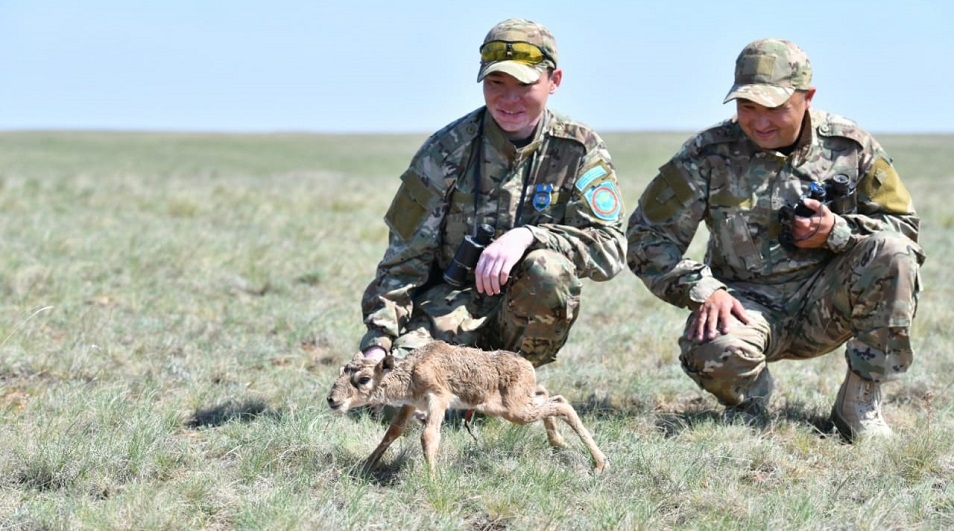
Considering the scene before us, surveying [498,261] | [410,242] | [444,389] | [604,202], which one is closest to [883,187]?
[604,202]

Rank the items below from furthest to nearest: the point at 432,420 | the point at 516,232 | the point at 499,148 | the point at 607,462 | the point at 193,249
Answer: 1. the point at 193,249
2. the point at 499,148
3. the point at 516,232
4. the point at 607,462
5. the point at 432,420

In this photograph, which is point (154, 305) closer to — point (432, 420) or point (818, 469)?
point (432, 420)

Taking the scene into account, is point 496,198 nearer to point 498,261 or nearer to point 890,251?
point 498,261

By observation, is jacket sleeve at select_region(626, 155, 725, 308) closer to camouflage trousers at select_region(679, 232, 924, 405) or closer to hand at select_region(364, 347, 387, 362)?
camouflage trousers at select_region(679, 232, 924, 405)

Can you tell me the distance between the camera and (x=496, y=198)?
555cm

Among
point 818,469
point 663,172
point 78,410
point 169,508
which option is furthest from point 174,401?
point 818,469

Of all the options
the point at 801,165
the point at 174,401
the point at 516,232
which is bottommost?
the point at 174,401

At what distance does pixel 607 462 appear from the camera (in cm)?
479

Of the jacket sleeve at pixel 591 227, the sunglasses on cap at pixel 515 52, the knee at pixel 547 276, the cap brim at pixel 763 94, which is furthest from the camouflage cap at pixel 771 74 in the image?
the knee at pixel 547 276

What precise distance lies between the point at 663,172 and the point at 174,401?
118 inches

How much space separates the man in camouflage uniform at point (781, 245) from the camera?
536cm

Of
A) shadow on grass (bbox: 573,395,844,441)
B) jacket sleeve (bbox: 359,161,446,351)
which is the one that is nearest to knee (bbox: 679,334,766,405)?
shadow on grass (bbox: 573,395,844,441)

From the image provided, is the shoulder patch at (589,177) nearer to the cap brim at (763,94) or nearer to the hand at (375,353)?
the cap brim at (763,94)

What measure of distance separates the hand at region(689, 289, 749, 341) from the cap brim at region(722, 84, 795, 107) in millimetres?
1005
